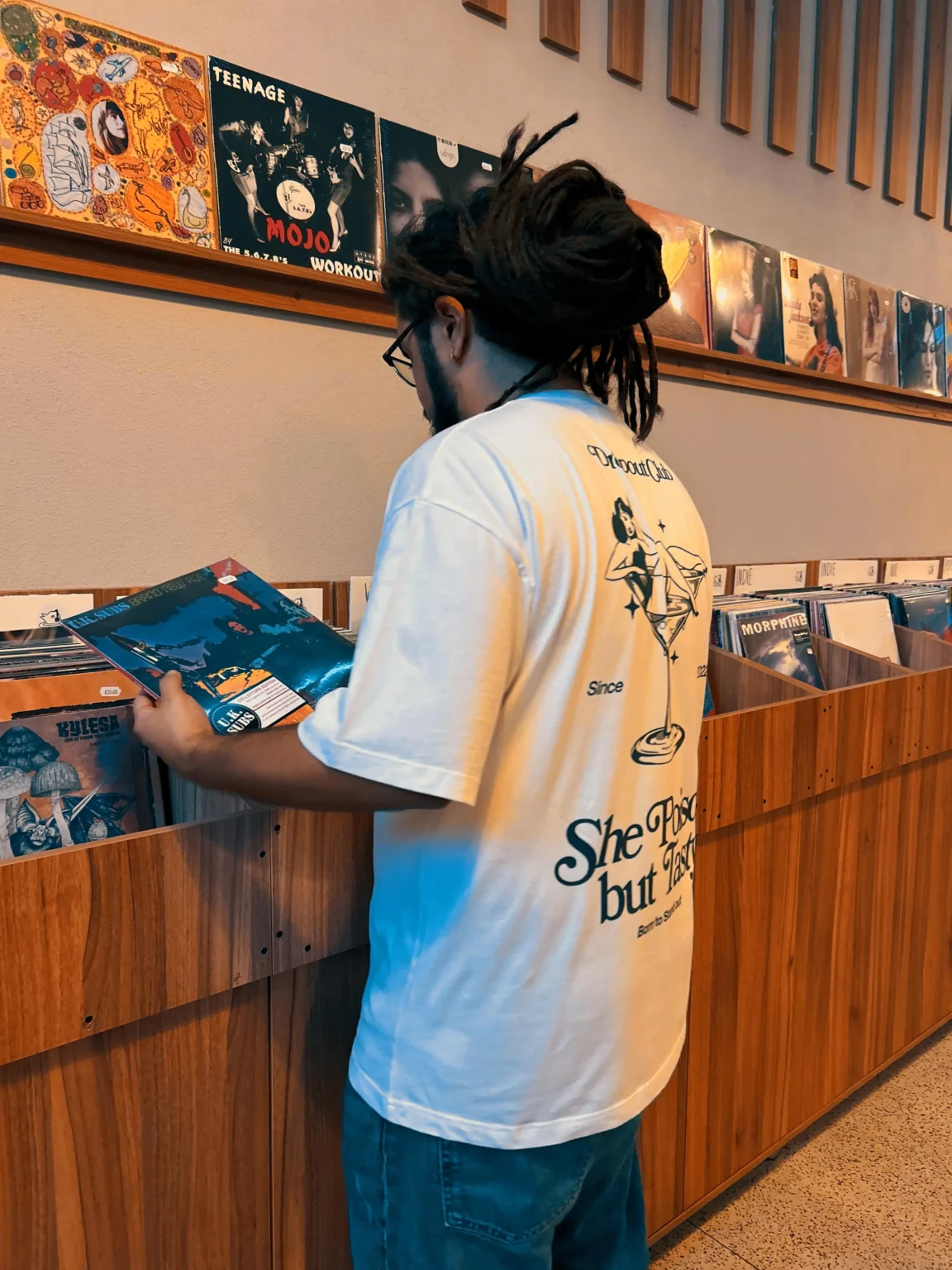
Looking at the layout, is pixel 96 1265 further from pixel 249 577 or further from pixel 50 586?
pixel 50 586

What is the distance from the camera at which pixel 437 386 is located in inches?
37.4

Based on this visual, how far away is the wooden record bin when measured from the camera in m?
0.86

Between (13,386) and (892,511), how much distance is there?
2.60 meters

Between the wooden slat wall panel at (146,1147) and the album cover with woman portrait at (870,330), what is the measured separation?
2.48m

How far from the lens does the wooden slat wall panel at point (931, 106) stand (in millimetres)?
2873

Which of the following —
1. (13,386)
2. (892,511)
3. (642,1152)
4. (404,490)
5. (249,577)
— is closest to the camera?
(404,490)

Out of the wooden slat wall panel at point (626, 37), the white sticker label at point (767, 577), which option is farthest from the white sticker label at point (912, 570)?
the wooden slat wall panel at point (626, 37)

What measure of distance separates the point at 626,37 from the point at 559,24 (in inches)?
8.4

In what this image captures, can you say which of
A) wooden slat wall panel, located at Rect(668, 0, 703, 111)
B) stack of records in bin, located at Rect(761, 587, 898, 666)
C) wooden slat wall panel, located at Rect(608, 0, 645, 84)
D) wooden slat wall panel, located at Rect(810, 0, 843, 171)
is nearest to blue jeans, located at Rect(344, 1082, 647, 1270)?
stack of records in bin, located at Rect(761, 587, 898, 666)

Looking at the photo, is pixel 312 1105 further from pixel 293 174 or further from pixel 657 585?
pixel 293 174

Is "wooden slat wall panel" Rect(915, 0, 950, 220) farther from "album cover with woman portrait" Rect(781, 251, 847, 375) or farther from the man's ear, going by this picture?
the man's ear

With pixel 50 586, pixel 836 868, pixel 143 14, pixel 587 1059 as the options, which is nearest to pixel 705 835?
pixel 836 868

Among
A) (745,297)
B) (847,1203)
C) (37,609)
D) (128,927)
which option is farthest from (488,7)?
(847,1203)

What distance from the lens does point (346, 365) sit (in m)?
1.70
